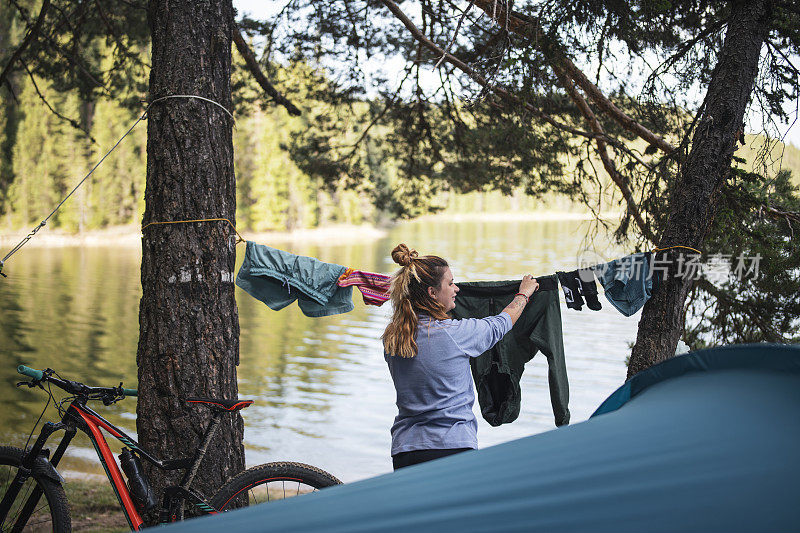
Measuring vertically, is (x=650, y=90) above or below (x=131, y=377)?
above

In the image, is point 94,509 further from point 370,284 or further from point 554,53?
point 554,53

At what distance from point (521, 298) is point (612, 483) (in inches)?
62.1

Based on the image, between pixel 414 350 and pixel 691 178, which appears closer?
pixel 414 350

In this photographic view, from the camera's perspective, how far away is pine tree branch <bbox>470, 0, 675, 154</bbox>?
416cm

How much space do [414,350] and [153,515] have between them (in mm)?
1195

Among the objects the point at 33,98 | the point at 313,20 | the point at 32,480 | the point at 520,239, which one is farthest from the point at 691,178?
the point at 33,98

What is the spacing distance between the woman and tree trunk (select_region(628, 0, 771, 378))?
1.39m

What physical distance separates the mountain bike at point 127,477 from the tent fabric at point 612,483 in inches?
40.4

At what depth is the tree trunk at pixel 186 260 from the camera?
3.13 meters

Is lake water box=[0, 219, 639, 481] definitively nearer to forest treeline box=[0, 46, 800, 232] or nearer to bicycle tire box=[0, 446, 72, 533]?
bicycle tire box=[0, 446, 72, 533]

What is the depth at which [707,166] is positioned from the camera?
3521mm

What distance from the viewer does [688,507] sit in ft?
4.52

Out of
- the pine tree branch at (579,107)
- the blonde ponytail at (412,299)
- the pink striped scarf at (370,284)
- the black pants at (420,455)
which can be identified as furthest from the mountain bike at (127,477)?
the pine tree branch at (579,107)

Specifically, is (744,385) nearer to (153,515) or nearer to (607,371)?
(153,515)
